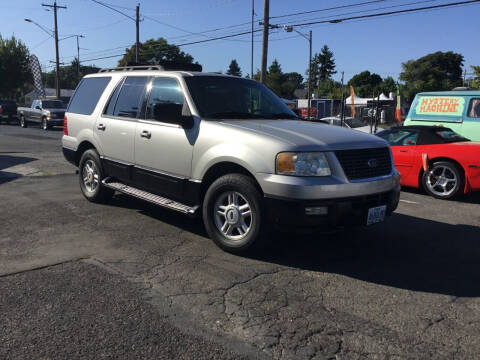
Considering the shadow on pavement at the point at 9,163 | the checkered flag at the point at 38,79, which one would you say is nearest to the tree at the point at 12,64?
the checkered flag at the point at 38,79

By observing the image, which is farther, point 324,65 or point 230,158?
point 324,65

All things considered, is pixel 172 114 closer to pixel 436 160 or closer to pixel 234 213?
pixel 234 213

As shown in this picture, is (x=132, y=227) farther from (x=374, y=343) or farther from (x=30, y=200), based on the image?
(x=374, y=343)

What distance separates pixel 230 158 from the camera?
13.9 ft

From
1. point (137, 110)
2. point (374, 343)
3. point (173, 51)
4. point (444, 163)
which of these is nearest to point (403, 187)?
point (444, 163)

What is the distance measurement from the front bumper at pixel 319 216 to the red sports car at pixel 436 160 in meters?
4.01

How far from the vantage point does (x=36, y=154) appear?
12492 millimetres

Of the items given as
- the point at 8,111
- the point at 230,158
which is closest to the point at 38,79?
the point at 8,111

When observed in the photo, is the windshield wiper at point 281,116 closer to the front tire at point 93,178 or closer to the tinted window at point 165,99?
the tinted window at point 165,99

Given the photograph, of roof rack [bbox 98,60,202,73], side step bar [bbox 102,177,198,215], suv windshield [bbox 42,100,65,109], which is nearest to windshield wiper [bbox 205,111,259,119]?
side step bar [bbox 102,177,198,215]

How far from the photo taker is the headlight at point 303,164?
12.7 ft

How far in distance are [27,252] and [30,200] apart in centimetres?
254

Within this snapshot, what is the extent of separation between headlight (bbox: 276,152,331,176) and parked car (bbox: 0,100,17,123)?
1279 inches

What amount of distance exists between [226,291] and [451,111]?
869 centimetres
